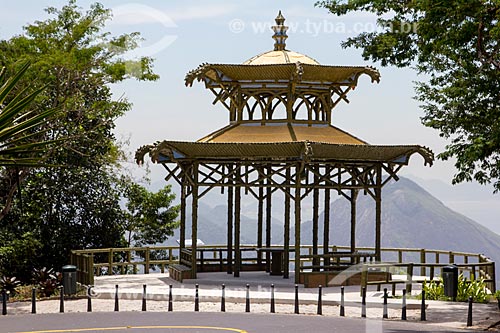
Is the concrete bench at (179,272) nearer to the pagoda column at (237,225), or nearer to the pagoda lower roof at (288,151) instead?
the pagoda column at (237,225)

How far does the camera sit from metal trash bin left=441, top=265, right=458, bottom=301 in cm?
2839

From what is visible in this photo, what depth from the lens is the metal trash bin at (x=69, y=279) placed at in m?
29.6

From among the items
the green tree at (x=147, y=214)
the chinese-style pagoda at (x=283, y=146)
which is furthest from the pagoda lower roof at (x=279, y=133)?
the green tree at (x=147, y=214)

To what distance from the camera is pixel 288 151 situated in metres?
31.9

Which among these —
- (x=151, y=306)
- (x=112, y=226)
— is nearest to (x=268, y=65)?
(x=151, y=306)

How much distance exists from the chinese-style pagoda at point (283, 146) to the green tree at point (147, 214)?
1227 cm

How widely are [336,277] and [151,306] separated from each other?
23.6ft

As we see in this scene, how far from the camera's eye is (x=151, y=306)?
92.0ft

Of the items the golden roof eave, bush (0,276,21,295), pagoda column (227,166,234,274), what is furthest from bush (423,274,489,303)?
bush (0,276,21,295)

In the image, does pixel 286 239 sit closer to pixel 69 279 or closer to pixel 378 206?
pixel 378 206

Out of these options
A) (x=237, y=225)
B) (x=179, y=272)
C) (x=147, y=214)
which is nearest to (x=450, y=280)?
(x=237, y=225)

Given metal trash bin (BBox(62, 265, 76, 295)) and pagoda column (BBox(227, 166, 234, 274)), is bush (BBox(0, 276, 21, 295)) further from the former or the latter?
pagoda column (BBox(227, 166, 234, 274))

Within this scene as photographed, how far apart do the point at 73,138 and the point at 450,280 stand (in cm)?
1590

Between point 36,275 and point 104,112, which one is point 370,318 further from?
point 104,112
